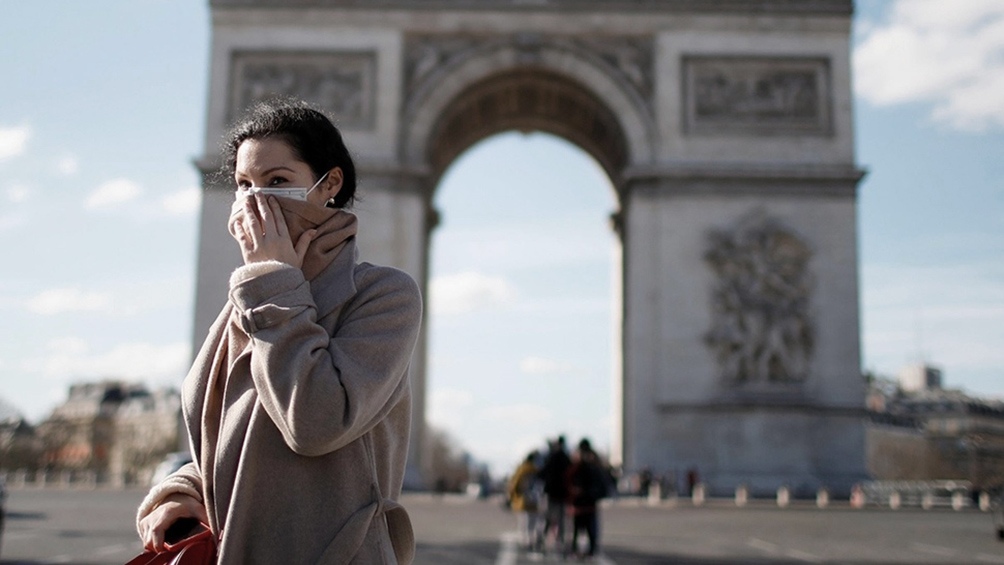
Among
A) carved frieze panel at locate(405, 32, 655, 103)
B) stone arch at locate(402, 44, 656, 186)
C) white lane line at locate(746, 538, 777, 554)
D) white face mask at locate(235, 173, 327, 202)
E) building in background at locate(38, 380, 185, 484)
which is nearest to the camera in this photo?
white face mask at locate(235, 173, 327, 202)

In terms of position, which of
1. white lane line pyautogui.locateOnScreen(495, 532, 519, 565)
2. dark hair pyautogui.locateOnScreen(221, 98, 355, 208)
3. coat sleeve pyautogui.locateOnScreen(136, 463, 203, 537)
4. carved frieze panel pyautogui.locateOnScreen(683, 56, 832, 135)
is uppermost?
carved frieze panel pyautogui.locateOnScreen(683, 56, 832, 135)

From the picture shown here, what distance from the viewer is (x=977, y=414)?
96000 millimetres

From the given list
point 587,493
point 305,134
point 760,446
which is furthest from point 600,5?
point 305,134

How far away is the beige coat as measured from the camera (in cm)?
201

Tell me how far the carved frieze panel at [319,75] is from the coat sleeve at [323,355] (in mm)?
25556

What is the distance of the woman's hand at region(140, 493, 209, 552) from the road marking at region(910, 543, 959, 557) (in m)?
11.9

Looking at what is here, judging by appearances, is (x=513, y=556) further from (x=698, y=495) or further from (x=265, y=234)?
→ (x=698, y=495)

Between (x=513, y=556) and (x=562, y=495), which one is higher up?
(x=562, y=495)

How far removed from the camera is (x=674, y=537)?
14.5 metres

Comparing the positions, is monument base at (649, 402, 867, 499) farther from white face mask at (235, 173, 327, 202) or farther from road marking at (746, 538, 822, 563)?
white face mask at (235, 173, 327, 202)

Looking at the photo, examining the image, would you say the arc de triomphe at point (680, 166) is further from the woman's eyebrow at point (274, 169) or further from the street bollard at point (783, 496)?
the woman's eyebrow at point (274, 169)

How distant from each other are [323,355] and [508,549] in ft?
36.6

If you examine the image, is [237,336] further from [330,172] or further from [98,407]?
[98,407]

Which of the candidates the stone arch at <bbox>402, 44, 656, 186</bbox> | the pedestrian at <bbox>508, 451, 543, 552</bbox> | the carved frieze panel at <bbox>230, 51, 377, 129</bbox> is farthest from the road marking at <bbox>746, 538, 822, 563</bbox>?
the carved frieze panel at <bbox>230, 51, 377, 129</bbox>
